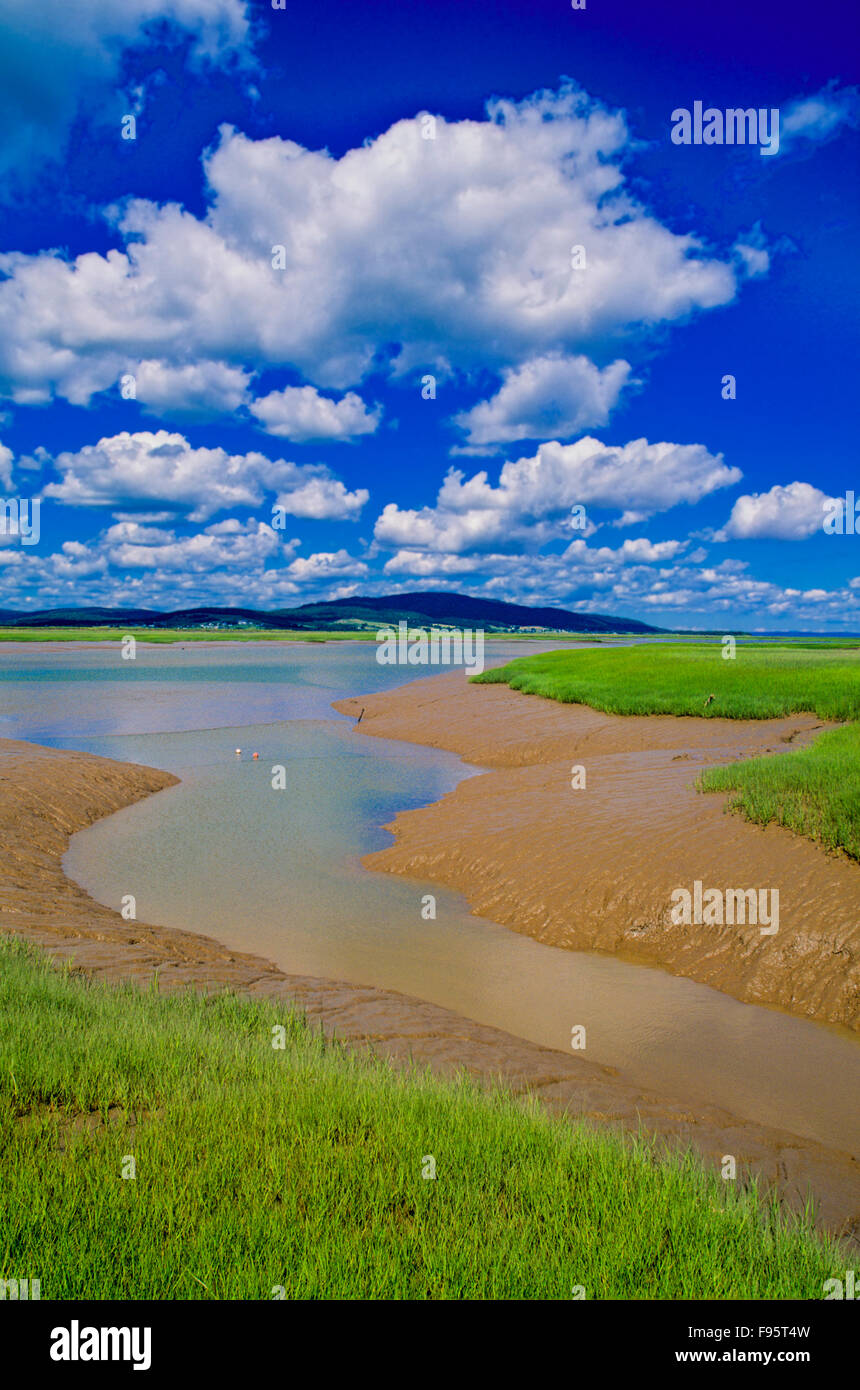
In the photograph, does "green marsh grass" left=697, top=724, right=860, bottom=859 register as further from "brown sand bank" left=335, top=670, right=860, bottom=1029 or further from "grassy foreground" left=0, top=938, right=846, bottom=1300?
"grassy foreground" left=0, top=938, right=846, bottom=1300

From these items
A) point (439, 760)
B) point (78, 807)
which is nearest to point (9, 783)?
point (78, 807)

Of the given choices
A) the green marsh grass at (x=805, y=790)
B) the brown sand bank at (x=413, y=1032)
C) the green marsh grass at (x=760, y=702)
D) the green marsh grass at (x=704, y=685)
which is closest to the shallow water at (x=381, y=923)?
the brown sand bank at (x=413, y=1032)

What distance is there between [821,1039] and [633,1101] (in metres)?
3.70

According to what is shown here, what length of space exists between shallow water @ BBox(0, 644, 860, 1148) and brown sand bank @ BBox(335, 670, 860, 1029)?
1.54 feet

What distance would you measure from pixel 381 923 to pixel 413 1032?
5.01 metres

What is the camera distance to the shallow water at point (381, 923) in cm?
888

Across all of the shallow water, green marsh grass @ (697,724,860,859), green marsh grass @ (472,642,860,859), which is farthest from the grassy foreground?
green marsh grass @ (472,642,860,859)

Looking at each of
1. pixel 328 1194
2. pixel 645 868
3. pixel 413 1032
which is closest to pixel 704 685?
pixel 645 868

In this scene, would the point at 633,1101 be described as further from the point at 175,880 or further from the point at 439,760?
the point at 439,760

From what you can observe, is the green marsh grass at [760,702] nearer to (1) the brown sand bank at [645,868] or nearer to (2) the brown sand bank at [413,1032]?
(1) the brown sand bank at [645,868]

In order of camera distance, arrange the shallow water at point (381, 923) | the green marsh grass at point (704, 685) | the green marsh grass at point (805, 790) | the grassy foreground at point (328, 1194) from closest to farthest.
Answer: the grassy foreground at point (328, 1194) → the shallow water at point (381, 923) → the green marsh grass at point (805, 790) → the green marsh grass at point (704, 685)

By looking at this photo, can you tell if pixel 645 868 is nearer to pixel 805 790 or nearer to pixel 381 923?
pixel 805 790

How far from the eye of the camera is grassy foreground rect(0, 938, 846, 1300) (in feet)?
12.2

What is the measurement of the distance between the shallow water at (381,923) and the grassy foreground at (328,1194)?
3.68 m
